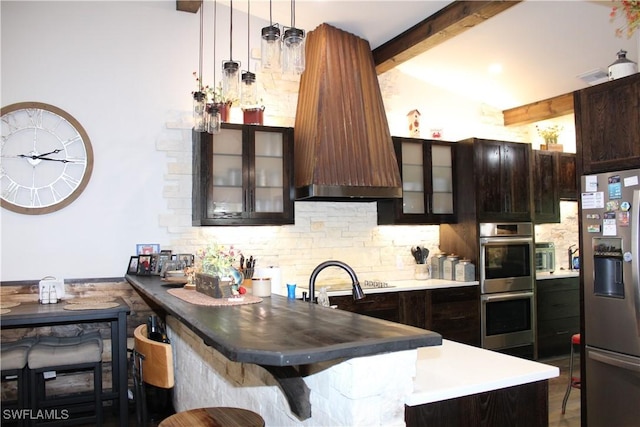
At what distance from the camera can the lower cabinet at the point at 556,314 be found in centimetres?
568

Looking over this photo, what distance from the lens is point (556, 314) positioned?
579 cm

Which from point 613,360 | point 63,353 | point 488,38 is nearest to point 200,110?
point 63,353

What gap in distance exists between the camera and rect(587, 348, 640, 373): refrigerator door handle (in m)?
3.06

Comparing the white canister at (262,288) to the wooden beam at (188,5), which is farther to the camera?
the wooden beam at (188,5)


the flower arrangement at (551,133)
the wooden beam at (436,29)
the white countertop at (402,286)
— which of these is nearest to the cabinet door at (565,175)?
the flower arrangement at (551,133)

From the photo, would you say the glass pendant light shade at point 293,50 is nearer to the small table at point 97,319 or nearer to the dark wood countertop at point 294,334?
the dark wood countertop at point 294,334

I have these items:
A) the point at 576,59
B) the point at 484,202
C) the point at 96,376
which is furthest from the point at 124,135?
the point at 576,59

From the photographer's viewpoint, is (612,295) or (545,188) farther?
(545,188)

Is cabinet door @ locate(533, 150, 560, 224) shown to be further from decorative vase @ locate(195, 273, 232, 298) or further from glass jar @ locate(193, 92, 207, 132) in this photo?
decorative vase @ locate(195, 273, 232, 298)

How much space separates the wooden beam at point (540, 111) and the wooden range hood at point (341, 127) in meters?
2.24

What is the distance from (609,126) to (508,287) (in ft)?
8.55

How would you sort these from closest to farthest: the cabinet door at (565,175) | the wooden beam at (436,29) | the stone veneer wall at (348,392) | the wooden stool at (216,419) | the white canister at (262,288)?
the stone veneer wall at (348,392)
the wooden stool at (216,419)
the white canister at (262,288)
the wooden beam at (436,29)
the cabinet door at (565,175)

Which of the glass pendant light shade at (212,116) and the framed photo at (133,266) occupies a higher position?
the glass pendant light shade at (212,116)

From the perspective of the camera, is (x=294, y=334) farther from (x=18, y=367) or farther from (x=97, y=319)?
(x=18, y=367)
